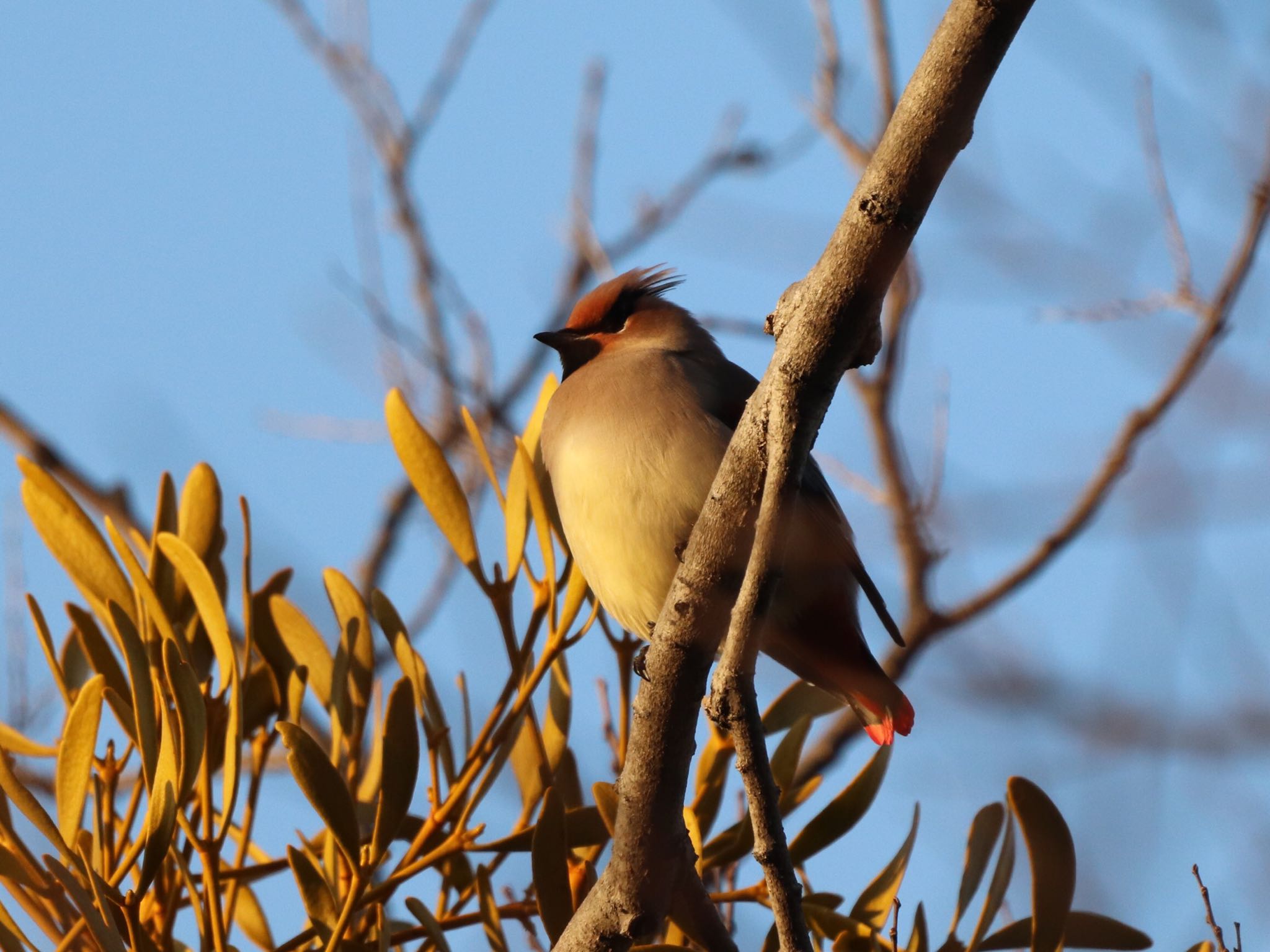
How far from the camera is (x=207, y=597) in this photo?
2.35 meters

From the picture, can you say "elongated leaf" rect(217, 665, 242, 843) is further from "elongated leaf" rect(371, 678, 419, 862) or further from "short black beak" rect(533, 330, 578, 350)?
"short black beak" rect(533, 330, 578, 350)

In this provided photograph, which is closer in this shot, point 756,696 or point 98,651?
point 756,696

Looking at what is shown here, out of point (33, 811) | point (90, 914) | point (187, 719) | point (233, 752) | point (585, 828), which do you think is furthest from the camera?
point (585, 828)

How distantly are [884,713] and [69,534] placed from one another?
1639mm

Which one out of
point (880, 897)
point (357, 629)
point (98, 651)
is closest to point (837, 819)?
point (880, 897)

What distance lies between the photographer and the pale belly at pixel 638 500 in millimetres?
3006

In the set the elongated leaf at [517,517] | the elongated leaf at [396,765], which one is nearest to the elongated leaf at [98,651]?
the elongated leaf at [396,765]

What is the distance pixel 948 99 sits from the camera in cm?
170

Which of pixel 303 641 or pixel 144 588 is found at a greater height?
pixel 303 641

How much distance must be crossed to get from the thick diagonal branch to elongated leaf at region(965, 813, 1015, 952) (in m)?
0.47

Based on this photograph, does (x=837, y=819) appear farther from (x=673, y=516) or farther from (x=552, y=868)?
(x=673, y=516)

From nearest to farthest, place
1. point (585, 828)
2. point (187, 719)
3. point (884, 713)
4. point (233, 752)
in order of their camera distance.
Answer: point (187, 719), point (233, 752), point (585, 828), point (884, 713)

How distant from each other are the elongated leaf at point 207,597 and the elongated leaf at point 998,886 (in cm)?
119

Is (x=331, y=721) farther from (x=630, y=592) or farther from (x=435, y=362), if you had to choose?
(x=435, y=362)
